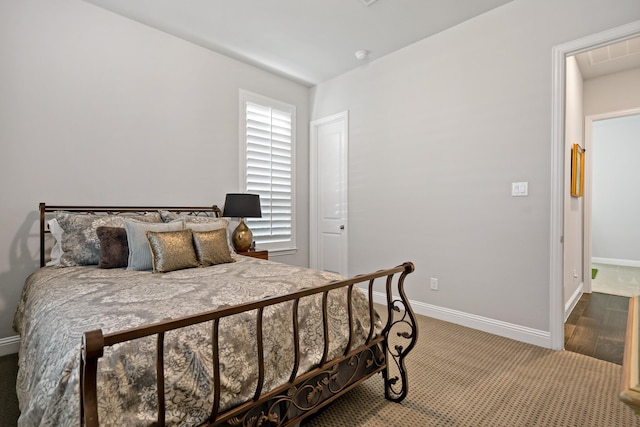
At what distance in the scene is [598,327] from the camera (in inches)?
117

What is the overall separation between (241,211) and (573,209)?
351cm

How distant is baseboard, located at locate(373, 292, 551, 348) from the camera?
2590 millimetres

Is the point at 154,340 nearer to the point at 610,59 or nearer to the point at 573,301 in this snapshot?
the point at 573,301

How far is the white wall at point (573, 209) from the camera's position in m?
3.04

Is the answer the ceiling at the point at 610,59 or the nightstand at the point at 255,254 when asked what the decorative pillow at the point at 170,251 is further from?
the ceiling at the point at 610,59

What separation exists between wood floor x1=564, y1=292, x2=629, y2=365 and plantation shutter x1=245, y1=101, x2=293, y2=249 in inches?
121

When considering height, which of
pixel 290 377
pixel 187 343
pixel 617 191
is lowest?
pixel 290 377

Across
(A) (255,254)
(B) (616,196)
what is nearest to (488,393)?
(A) (255,254)

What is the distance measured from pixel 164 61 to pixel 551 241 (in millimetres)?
3804

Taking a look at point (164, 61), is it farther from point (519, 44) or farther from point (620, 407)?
point (620, 407)

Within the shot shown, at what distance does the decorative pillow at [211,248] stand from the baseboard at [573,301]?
10.8ft

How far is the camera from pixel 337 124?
13.8ft

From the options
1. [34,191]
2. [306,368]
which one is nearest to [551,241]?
[306,368]

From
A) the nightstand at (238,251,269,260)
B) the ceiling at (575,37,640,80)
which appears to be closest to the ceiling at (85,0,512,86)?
the ceiling at (575,37,640,80)
